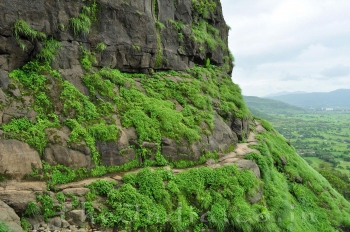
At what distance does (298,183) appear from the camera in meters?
19.4

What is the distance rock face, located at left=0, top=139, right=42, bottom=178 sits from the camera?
31.9ft

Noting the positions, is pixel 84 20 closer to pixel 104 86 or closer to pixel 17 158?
pixel 104 86

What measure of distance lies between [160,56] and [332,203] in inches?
650

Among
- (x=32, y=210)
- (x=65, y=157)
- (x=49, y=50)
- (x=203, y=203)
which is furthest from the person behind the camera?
(x=49, y=50)

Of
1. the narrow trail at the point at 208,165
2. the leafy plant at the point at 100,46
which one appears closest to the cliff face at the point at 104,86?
the leafy plant at the point at 100,46

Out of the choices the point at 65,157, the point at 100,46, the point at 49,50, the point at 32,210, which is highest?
the point at 100,46

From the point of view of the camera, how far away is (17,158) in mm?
10023

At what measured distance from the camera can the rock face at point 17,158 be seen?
383 inches

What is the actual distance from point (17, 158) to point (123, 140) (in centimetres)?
460

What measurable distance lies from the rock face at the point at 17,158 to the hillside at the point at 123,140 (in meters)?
0.04

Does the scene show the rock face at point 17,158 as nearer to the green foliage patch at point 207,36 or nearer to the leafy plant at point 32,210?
the leafy plant at point 32,210

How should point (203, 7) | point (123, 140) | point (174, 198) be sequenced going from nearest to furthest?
point (174, 198) → point (123, 140) → point (203, 7)

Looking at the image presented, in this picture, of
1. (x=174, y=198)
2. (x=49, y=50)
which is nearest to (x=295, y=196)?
(x=174, y=198)

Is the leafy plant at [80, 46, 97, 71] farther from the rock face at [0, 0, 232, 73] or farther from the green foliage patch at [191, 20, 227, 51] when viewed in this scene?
the green foliage patch at [191, 20, 227, 51]
